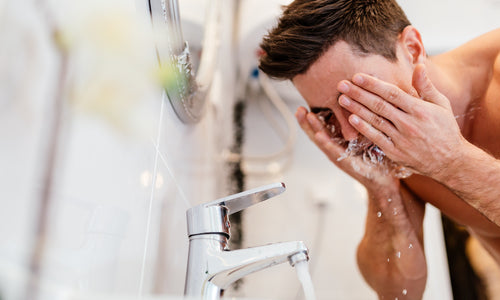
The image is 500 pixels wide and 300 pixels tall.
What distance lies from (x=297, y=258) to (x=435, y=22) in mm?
882

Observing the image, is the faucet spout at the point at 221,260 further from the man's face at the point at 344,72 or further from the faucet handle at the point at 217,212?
the man's face at the point at 344,72

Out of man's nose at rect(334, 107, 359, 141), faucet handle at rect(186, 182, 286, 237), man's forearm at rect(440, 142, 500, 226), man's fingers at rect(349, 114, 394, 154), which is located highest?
man's nose at rect(334, 107, 359, 141)

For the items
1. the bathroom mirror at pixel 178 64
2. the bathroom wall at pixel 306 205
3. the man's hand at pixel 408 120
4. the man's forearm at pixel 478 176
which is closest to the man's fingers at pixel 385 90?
the man's hand at pixel 408 120

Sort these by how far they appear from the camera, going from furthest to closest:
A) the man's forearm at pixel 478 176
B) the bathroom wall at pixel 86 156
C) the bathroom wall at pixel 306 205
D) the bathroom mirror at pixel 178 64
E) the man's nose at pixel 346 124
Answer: the bathroom wall at pixel 306 205, the man's nose at pixel 346 124, the man's forearm at pixel 478 176, the bathroom mirror at pixel 178 64, the bathroom wall at pixel 86 156

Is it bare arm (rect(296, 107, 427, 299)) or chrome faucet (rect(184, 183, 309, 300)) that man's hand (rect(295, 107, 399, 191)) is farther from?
chrome faucet (rect(184, 183, 309, 300))

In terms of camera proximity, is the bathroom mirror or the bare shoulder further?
the bare shoulder

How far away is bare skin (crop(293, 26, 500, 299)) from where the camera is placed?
624 millimetres

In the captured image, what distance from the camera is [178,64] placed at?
56 cm

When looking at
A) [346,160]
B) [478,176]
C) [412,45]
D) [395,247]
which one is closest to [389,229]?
[395,247]

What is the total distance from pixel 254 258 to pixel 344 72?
1.43 feet

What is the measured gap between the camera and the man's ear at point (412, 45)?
2.43 feet

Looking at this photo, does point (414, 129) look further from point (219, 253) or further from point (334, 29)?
point (219, 253)

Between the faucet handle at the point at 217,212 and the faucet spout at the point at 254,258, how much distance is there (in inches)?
1.3

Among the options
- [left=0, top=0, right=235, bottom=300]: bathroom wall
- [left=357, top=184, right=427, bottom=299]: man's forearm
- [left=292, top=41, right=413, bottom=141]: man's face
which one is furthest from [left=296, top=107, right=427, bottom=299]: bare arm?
[left=0, top=0, right=235, bottom=300]: bathroom wall
